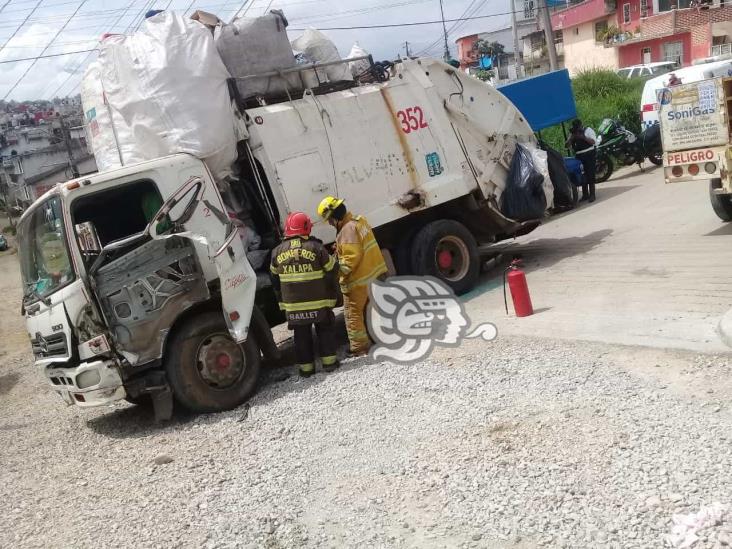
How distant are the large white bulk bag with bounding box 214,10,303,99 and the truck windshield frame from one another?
2267 millimetres

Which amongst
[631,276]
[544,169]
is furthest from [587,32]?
[631,276]

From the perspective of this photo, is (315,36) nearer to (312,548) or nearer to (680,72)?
(312,548)

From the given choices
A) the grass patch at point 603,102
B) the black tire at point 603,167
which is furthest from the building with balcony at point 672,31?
the black tire at point 603,167

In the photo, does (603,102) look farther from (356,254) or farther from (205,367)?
(205,367)

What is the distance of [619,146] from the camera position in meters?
16.4

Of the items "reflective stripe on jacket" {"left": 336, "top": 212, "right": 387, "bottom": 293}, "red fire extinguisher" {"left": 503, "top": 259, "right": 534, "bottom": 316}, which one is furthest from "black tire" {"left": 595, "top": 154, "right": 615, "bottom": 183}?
"reflective stripe on jacket" {"left": 336, "top": 212, "right": 387, "bottom": 293}

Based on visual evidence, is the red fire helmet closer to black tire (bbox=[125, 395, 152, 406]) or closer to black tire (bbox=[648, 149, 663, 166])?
black tire (bbox=[125, 395, 152, 406])

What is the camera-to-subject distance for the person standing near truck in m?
14.3

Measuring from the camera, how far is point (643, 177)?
15742 mm

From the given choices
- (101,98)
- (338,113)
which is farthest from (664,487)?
(101,98)

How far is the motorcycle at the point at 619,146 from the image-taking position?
16.2 metres

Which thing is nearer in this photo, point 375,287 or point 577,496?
point 577,496

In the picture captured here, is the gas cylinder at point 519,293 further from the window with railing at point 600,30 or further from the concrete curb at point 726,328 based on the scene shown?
the window with railing at point 600,30

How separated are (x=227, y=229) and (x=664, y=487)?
4.26 metres
